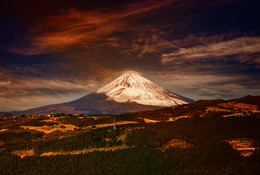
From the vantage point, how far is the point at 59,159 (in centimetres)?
9012

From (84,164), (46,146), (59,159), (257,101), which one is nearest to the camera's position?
(84,164)

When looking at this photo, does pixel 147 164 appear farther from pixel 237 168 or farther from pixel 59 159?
pixel 59 159

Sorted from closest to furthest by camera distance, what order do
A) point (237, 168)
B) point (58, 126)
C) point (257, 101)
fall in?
point (237, 168) < point (257, 101) < point (58, 126)

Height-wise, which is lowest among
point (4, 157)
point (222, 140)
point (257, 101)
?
point (4, 157)

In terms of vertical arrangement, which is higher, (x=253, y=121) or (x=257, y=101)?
(x=257, y=101)

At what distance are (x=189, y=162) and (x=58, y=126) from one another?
12352cm

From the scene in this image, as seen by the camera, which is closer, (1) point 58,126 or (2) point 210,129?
(2) point 210,129

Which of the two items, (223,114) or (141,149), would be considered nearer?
(141,149)

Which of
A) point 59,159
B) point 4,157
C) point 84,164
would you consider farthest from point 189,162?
point 4,157

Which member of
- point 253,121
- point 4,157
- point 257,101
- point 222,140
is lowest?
point 4,157

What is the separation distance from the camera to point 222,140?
82.6 meters

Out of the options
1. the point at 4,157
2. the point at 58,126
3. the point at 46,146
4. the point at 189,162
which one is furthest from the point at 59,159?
the point at 58,126

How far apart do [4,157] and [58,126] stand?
212 feet

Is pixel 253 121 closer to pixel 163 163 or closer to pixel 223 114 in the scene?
pixel 223 114
